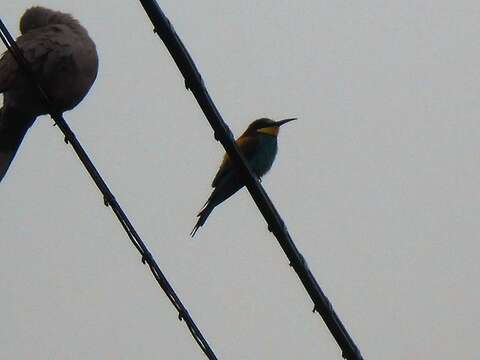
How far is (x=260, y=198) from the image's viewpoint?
3146mm

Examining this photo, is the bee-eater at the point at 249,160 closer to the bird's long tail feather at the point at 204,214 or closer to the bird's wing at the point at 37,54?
the bird's long tail feather at the point at 204,214

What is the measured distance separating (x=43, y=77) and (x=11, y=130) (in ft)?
1.09

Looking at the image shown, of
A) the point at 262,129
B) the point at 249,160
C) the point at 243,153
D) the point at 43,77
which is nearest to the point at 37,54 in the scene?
the point at 43,77

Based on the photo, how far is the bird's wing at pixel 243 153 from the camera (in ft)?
23.5

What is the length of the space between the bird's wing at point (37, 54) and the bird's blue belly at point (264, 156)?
2940 mm

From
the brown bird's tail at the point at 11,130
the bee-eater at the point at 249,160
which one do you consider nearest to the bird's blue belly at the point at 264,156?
the bee-eater at the point at 249,160

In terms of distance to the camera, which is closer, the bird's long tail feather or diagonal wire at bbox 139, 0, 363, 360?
diagonal wire at bbox 139, 0, 363, 360

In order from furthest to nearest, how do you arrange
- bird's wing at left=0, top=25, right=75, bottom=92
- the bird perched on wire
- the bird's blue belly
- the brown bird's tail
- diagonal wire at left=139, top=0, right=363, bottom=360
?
the bird's blue belly < the brown bird's tail < the bird perched on wire < bird's wing at left=0, top=25, right=75, bottom=92 < diagonal wire at left=139, top=0, right=363, bottom=360

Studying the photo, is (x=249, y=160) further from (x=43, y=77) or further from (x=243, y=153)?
(x=43, y=77)

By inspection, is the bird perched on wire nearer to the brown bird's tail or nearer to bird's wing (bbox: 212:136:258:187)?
the brown bird's tail

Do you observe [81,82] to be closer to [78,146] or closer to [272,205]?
[78,146]

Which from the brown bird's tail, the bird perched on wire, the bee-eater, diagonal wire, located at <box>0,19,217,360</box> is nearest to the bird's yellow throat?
the bee-eater

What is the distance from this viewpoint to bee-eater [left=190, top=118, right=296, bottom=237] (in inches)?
281

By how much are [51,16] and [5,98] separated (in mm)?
1123
